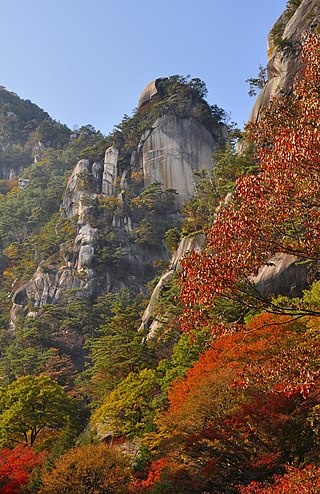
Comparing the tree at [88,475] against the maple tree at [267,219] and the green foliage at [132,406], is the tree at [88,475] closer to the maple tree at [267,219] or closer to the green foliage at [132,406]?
the green foliage at [132,406]

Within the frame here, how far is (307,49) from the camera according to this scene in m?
8.58

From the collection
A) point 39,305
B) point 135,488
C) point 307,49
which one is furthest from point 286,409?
point 39,305

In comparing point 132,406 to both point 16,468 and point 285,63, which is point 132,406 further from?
point 285,63

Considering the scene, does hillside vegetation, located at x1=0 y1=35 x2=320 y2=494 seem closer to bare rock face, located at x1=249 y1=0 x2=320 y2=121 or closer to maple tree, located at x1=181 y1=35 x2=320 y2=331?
maple tree, located at x1=181 y1=35 x2=320 y2=331

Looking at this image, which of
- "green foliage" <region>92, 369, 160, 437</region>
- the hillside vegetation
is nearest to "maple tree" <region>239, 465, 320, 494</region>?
the hillside vegetation

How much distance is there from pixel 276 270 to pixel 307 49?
56.8 feet

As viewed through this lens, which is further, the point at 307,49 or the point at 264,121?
the point at 264,121

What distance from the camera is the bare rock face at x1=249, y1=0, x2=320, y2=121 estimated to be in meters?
32.8

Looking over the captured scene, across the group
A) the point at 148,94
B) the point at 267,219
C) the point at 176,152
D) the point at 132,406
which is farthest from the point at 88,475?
the point at 148,94

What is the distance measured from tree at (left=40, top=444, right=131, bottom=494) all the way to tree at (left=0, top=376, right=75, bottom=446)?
9.92m

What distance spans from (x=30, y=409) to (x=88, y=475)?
1157 cm

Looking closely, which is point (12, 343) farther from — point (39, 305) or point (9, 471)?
point (9, 471)

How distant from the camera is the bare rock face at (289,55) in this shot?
32812mm

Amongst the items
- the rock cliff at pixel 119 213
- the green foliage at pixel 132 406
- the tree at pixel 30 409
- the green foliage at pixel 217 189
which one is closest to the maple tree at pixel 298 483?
the green foliage at pixel 132 406
